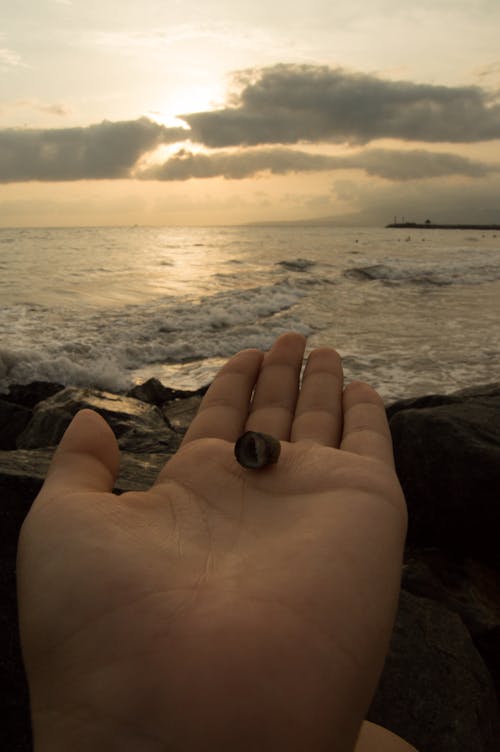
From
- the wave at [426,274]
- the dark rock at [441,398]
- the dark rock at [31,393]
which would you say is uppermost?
the wave at [426,274]

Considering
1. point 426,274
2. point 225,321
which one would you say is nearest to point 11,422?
point 225,321

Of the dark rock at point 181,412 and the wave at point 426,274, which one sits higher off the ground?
the wave at point 426,274

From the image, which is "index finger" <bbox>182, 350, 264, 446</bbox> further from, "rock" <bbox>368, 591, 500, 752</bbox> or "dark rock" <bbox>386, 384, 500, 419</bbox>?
"dark rock" <bbox>386, 384, 500, 419</bbox>

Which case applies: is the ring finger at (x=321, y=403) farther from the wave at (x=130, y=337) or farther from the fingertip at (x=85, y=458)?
the wave at (x=130, y=337)

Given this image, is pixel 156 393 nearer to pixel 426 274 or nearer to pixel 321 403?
pixel 321 403

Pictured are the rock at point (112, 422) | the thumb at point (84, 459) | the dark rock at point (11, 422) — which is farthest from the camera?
the dark rock at point (11, 422)

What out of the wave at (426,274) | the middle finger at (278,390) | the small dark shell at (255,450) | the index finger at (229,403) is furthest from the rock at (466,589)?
the wave at (426,274)

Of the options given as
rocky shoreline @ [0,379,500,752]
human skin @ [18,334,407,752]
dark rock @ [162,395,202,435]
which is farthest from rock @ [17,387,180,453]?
human skin @ [18,334,407,752]
